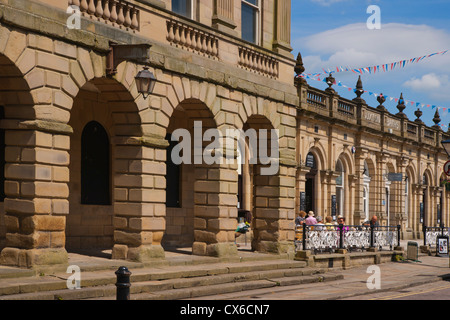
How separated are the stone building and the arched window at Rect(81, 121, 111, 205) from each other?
0.04 meters

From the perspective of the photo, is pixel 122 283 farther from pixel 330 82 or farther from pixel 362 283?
pixel 330 82

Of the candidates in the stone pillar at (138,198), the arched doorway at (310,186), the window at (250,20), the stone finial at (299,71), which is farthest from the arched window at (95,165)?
the arched doorway at (310,186)

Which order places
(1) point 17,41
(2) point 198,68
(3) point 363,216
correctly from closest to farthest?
1. (1) point 17,41
2. (2) point 198,68
3. (3) point 363,216

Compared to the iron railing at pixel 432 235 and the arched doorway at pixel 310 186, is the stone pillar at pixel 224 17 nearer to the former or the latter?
the arched doorway at pixel 310 186

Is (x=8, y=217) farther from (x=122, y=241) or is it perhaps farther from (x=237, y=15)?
(x=237, y=15)

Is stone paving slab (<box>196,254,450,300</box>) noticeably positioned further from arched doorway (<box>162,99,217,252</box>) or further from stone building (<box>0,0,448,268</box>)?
arched doorway (<box>162,99,217,252</box>)

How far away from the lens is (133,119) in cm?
1559

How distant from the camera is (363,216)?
3659 cm

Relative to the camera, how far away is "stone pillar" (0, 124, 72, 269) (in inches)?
512

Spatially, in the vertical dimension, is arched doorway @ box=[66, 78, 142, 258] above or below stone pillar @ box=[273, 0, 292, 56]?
below

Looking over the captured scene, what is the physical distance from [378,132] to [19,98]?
1099 inches

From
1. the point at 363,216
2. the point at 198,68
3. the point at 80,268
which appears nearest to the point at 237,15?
the point at 198,68

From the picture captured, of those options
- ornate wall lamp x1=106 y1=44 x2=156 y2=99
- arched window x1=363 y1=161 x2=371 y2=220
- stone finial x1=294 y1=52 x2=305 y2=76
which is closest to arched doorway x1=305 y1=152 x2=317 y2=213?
stone finial x1=294 y1=52 x2=305 y2=76

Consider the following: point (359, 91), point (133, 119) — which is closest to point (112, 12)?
point (133, 119)
